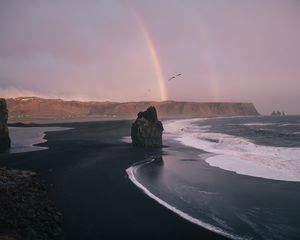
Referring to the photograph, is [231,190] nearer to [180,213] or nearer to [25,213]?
[180,213]

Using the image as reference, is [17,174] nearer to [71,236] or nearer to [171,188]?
[71,236]

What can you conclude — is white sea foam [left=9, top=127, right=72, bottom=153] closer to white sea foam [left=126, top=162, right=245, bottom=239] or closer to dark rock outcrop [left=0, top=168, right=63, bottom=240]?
white sea foam [left=126, top=162, right=245, bottom=239]

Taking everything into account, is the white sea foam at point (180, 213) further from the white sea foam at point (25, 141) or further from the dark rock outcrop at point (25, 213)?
the white sea foam at point (25, 141)

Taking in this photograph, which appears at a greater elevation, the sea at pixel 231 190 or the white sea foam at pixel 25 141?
the sea at pixel 231 190

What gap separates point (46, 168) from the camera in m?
32.5

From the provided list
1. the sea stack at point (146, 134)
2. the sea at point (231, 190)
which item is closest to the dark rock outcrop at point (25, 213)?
the sea at point (231, 190)

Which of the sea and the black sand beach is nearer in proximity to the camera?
the black sand beach

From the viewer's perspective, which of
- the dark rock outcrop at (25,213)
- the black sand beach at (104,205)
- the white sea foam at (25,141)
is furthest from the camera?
the white sea foam at (25,141)

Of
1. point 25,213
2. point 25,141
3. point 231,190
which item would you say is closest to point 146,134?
point 25,141

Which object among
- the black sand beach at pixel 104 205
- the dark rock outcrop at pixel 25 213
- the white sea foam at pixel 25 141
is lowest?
the white sea foam at pixel 25 141

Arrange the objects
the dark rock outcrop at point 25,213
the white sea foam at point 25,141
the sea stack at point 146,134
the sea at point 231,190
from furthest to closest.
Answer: the sea stack at point 146,134 → the white sea foam at point 25,141 → the sea at point 231,190 → the dark rock outcrop at point 25,213

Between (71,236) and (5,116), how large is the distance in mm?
40895

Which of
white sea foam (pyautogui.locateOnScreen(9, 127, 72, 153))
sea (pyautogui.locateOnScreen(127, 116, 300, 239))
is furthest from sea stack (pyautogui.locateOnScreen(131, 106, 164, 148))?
white sea foam (pyautogui.locateOnScreen(9, 127, 72, 153))

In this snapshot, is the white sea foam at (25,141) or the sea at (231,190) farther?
the white sea foam at (25,141)
